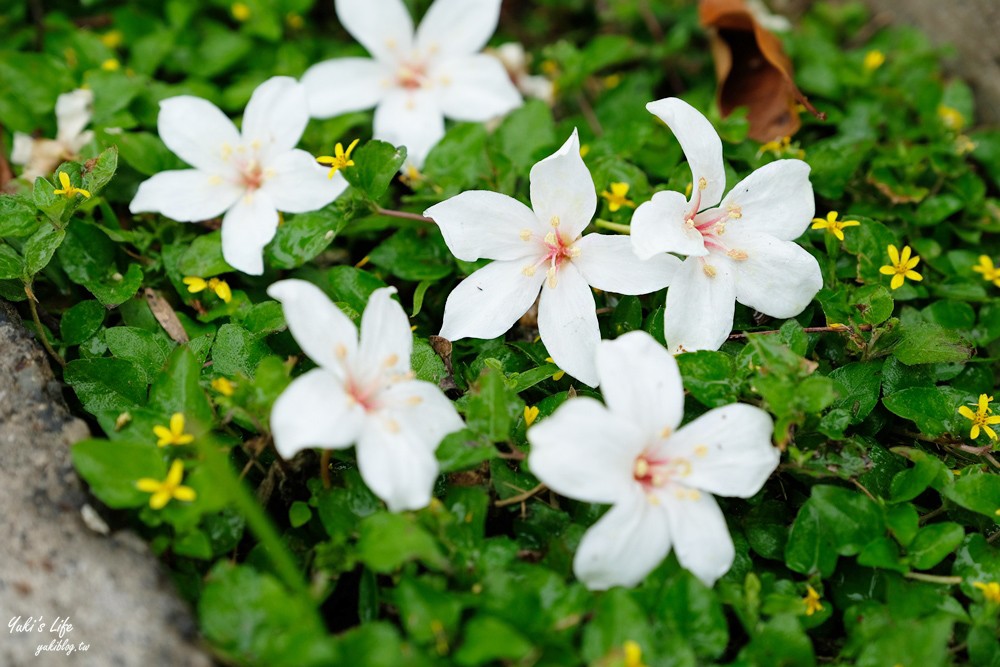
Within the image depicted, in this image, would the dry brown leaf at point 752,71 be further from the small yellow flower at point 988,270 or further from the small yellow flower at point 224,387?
the small yellow flower at point 224,387

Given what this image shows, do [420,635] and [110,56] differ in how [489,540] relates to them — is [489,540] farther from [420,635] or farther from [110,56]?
[110,56]

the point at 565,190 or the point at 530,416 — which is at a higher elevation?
the point at 565,190

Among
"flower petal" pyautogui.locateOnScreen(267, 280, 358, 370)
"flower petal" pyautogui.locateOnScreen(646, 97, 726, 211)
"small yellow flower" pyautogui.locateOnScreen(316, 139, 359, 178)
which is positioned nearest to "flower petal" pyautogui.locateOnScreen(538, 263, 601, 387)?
"flower petal" pyautogui.locateOnScreen(646, 97, 726, 211)

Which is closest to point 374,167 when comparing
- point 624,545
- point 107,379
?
point 107,379

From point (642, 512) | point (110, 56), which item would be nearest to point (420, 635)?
point (642, 512)

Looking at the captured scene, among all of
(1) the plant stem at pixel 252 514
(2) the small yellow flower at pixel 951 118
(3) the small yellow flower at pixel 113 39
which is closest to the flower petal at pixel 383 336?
(1) the plant stem at pixel 252 514

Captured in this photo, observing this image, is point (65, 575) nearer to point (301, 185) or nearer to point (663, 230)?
point (301, 185)

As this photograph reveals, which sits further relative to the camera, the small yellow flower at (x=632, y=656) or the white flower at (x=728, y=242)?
the white flower at (x=728, y=242)
